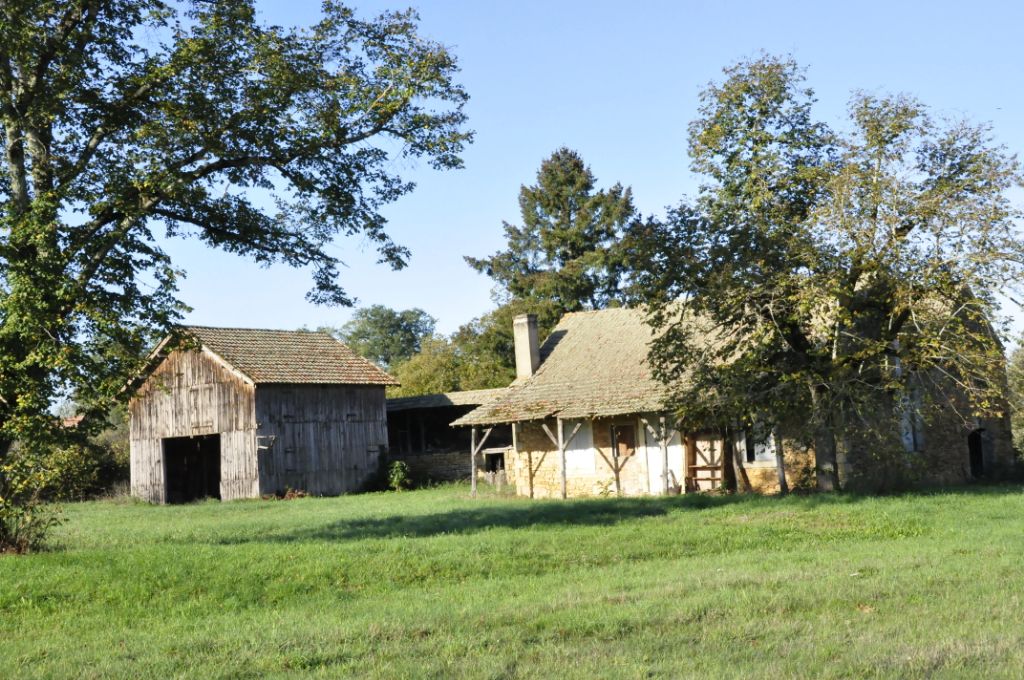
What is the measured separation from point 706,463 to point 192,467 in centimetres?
2289

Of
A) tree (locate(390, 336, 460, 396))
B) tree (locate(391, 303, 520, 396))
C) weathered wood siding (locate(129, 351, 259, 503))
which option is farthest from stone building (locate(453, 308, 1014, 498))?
tree (locate(390, 336, 460, 396))

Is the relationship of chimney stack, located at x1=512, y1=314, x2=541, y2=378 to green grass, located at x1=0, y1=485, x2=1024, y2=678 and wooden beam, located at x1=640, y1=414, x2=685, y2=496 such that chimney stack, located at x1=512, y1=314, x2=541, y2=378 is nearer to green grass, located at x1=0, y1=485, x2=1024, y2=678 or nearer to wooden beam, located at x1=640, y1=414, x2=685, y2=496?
wooden beam, located at x1=640, y1=414, x2=685, y2=496

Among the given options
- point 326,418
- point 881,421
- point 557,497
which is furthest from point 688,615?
point 326,418

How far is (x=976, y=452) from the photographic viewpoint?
117ft

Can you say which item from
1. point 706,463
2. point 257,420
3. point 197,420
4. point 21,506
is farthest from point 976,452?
point 21,506

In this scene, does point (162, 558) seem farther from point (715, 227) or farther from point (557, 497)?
point (557, 497)

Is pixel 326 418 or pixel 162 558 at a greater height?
pixel 326 418

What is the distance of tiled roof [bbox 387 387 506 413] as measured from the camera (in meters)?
44.4

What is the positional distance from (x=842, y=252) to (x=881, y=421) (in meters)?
5.06

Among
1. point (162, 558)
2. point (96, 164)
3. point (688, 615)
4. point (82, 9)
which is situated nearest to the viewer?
point (688, 615)

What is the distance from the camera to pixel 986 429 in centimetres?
3459

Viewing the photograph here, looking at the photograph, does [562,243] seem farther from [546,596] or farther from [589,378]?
[546,596]

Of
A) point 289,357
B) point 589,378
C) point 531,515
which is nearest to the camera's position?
point 531,515

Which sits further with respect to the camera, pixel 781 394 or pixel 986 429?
pixel 986 429
